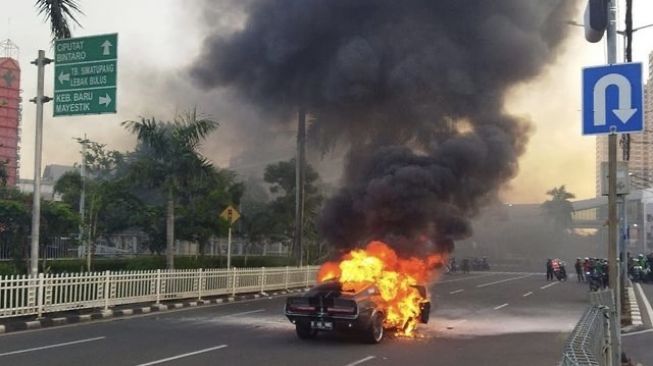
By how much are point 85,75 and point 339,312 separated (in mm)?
8053

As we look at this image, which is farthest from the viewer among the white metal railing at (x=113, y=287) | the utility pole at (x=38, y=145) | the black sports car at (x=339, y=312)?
the utility pole at (x=38, y=145)

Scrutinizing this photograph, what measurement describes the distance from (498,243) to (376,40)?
61003mm

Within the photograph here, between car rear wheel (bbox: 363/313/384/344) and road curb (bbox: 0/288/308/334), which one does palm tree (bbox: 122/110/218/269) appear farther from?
car rear wheel (bbox: 363/313/384/344)

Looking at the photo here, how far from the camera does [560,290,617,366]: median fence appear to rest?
Result: 338 cm

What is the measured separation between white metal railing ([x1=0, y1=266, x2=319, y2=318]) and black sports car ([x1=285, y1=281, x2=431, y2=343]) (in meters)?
5.92

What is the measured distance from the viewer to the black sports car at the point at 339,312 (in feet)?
38.5

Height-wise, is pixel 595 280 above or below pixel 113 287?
below

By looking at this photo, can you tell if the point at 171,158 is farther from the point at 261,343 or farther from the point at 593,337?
the point at 593,337

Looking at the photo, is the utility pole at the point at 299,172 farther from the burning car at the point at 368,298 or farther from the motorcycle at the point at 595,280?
the motorcycle at the point at 595,280

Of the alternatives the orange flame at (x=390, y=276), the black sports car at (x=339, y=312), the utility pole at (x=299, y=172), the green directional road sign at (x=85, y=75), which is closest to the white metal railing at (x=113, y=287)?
the utility pole at (x=299, y=172)

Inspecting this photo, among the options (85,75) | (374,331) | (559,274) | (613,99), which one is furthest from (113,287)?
(559,274)

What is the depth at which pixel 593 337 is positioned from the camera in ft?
16.0

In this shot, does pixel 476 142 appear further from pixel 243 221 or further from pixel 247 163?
pixel 243 221

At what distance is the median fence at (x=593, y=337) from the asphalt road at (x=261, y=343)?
380 centimetres
